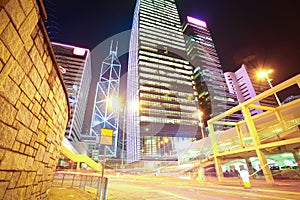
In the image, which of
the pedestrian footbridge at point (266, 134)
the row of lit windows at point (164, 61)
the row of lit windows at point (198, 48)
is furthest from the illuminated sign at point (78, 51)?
the pedestrian footbridge at point (266, 134)

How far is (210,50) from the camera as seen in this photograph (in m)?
104

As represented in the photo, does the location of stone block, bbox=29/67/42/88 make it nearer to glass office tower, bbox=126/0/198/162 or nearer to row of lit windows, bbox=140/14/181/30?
glass office tower, bbox=126/0/198/162

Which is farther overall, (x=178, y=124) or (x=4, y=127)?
(x=178, y=124)

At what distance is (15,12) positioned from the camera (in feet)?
4.79

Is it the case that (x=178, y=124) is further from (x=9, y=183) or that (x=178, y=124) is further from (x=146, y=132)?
(x=9, y=183)

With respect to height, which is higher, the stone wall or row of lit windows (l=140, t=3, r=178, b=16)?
row of lit windows (l=140, t=3, r=178, b=16)

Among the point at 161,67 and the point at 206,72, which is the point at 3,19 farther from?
the point at 206,72

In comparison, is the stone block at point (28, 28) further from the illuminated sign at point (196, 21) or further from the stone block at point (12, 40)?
the illuminated sign at point (196, 21)

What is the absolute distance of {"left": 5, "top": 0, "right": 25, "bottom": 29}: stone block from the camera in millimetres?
1372

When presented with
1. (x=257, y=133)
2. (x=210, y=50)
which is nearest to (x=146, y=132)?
(x=257, y=133)

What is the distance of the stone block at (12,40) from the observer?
4.49 ft

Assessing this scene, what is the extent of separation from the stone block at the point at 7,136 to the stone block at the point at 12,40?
2.55 feet

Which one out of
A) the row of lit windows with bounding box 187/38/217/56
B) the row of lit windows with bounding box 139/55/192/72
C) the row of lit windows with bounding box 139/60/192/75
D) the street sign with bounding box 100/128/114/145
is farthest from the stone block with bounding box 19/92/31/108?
the row of lit windows with bounding box 187/38/217/56

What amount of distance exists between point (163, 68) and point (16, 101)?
7546 centimetres
